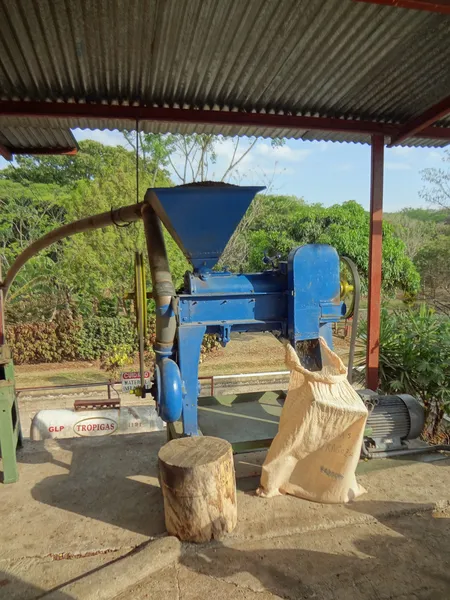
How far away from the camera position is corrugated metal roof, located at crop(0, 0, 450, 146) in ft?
10.4

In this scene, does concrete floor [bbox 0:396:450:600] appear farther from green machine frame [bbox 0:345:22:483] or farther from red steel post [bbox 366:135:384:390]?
red steel post [bbox 366:135:384:390]

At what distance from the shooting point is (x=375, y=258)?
215 inches

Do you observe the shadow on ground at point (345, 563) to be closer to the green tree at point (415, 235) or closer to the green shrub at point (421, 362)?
the green shrub at point (421, 362)

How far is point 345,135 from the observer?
18.5 feet

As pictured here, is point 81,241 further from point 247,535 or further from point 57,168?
point 247,535

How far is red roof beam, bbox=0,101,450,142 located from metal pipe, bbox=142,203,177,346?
1.62 meters

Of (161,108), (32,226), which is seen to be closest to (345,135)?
(161,108)

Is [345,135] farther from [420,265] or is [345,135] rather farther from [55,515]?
[420,265]

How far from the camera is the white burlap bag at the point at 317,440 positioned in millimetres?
3268

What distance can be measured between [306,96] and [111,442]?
428 centimetres

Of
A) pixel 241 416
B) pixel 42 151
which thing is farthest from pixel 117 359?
pixel 241 416

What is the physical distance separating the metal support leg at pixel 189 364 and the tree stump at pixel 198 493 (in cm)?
70

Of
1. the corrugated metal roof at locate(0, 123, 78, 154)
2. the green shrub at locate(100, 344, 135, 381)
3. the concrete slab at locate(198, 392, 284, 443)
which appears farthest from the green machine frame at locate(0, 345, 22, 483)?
the green shrub at locate(100, 344, 135, 381)

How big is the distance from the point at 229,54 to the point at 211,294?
83.3 inches
